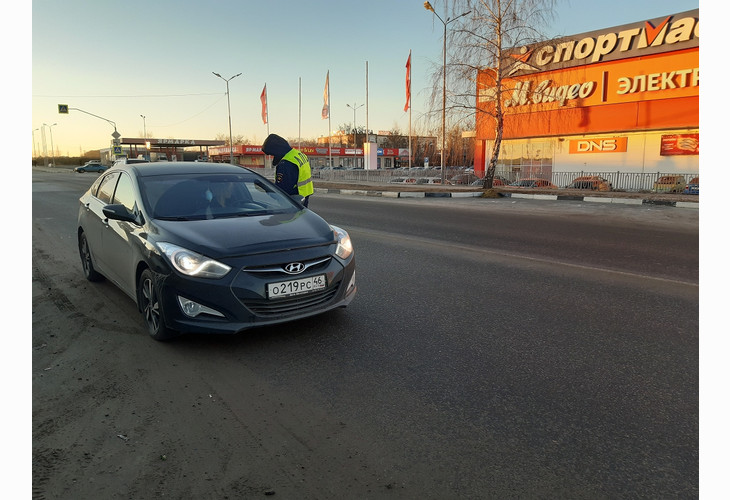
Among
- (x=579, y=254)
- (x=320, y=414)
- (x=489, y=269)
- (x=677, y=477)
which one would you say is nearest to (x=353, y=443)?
(x=320, y=414)

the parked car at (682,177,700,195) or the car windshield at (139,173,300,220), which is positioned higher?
the parked car at (682,177,700,195)

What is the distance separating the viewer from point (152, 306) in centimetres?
421

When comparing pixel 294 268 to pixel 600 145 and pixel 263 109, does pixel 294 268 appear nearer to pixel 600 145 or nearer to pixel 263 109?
pixel 600 145

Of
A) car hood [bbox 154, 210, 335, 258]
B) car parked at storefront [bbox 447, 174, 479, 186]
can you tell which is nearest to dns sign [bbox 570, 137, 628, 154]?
car parked at storefront [bbox 447, 174, 479, 186]

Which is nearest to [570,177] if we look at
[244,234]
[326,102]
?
[326,102]

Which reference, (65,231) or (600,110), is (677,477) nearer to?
(65,231)

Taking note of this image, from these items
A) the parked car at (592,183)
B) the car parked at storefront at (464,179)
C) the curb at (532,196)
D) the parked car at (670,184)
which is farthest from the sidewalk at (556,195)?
the car parked at storefront at (464,179)

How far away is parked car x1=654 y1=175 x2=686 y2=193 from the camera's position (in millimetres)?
23516

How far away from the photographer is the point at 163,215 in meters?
4.53

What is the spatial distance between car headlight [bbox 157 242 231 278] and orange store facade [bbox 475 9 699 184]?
21.2 meters

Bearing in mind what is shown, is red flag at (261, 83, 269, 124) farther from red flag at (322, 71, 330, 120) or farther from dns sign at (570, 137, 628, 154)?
dns sign at (570, 137, 628, 154)

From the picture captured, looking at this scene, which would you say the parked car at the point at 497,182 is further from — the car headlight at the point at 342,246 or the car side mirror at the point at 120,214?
the car side mirror at the point at 120,214

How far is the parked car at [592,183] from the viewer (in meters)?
26.0

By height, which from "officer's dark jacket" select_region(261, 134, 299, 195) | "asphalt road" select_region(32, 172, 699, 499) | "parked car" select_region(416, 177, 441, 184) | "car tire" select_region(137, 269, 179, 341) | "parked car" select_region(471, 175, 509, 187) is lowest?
"asphalt road" select_region(32, 172, 699, 499)
